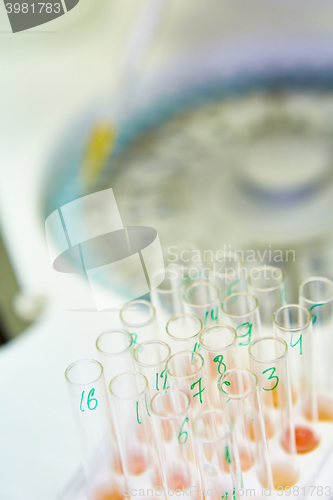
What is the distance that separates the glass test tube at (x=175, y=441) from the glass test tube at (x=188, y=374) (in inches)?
0.9

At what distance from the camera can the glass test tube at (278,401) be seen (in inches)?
22.6

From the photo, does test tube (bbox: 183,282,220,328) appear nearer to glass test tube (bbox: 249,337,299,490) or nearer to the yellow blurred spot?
glass test tube (bbox: 249,337,299,490)

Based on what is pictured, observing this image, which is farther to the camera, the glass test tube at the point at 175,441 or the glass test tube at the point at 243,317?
the glass test tube at the point at 243,317

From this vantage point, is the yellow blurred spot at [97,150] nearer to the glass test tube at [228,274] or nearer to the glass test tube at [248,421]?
the glass test tube at [228,274]

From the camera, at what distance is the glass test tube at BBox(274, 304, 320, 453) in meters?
0.62

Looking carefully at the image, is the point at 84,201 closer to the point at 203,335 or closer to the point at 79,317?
the point at 79,317

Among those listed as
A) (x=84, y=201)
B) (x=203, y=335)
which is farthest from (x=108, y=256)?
(x=203, y=335)

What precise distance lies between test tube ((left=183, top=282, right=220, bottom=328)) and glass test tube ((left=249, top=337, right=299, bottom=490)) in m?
0.12

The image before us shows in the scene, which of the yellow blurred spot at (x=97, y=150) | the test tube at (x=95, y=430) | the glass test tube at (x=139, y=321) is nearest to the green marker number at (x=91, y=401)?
the test tube at (x=95, y=430)

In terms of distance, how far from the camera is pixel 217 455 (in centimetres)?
50

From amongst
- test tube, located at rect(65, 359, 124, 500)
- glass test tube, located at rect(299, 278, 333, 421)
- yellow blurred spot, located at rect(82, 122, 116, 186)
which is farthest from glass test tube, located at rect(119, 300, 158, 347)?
yellow blurred spot, located at rect(82, 122, 116, 186)

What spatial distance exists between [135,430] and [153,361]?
0.30 feet

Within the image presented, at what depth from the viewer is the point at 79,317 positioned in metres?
0.88

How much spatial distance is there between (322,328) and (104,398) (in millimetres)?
343
